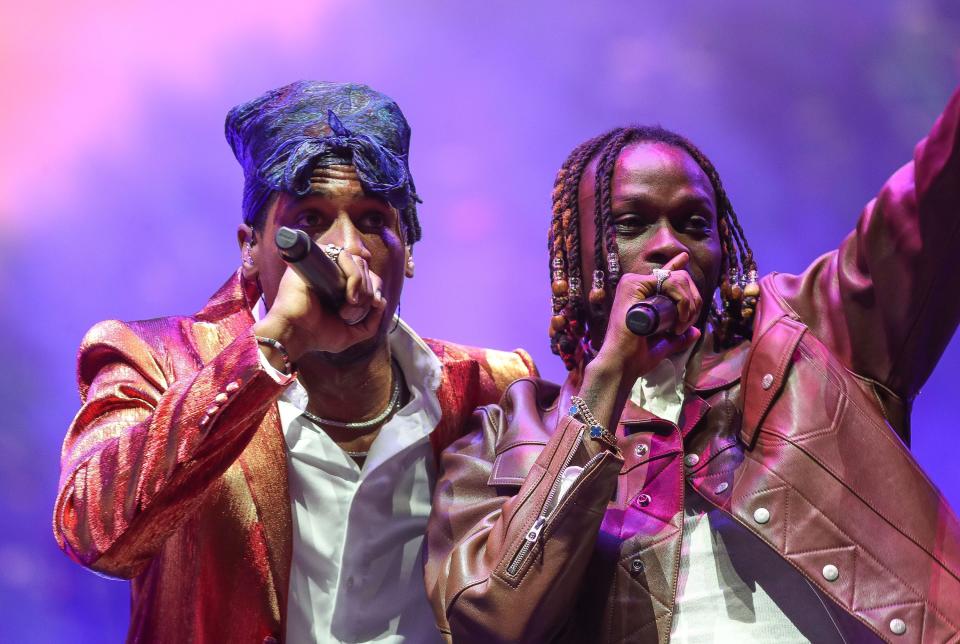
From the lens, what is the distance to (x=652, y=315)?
205cm

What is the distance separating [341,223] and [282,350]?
0.40 metres

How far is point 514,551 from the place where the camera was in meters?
1.99

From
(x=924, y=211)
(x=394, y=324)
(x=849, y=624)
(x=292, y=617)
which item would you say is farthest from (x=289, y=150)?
(x=849, y=624)

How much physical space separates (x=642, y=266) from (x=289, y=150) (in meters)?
0.74

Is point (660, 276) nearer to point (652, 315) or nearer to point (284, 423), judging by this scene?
point (652, 315)

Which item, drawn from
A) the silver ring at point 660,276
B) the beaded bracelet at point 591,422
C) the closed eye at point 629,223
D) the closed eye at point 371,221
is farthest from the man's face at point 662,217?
the closed eye at point 371,221

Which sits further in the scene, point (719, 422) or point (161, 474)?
point (719, 422)

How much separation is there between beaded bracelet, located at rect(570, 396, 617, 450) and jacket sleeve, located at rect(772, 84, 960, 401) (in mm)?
412

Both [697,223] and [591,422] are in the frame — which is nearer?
[591,422]

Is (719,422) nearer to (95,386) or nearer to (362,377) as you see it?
(362,377)

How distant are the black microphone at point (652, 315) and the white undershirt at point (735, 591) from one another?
1.01 ft

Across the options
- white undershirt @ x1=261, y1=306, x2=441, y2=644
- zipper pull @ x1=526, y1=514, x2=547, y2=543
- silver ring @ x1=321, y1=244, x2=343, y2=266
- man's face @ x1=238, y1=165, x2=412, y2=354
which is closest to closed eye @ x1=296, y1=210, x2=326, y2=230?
man's face @ x1=238, y1=165, x2=412, y2=354

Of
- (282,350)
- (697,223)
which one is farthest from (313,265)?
(697,223)

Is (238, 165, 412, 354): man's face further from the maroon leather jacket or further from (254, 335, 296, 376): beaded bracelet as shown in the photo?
the maroon leather jacket
